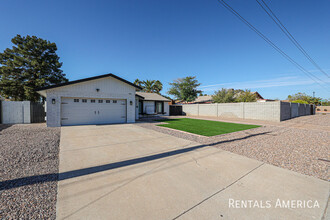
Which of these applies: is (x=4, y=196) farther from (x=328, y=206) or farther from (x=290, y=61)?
(x=290, y=61)

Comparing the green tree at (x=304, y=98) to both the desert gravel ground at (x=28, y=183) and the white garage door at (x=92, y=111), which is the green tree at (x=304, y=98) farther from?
the desert gravel ground at (x=28, y=183)

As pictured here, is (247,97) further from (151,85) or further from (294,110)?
(151,85)

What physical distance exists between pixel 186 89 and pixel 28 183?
31.4 m

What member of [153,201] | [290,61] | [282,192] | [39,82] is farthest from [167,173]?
[39,82]

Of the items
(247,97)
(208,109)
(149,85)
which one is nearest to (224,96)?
(247,97)

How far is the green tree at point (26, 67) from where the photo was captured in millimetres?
18734

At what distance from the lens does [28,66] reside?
64.8ft

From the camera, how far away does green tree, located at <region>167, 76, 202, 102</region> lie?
3230 centimetres

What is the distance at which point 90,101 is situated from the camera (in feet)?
34.6

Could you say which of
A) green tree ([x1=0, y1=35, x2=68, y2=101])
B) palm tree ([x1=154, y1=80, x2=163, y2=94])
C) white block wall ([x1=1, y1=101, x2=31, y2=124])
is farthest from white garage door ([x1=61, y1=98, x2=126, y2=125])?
palm tree ([x1=154, y1=80, x2=163, y2=94])

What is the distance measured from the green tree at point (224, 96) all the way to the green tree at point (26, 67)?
27.2 m

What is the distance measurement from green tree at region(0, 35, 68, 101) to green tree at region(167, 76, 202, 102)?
77.1 ft

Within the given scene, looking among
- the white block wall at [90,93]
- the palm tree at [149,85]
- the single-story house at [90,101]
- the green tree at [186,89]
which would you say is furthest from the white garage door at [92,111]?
the palm tree at [149,85]

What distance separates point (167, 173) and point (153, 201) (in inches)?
37.4
